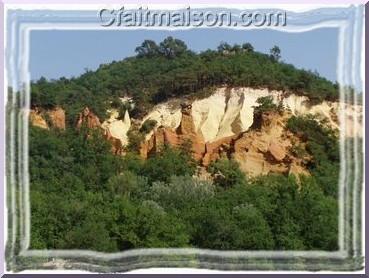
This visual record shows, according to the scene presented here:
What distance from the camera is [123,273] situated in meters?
5.89

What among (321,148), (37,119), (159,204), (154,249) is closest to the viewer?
(154,249)

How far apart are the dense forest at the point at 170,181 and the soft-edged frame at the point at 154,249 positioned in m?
0.09

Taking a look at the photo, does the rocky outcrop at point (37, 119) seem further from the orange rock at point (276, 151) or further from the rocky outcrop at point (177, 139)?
the orange rock at point (276, 151)

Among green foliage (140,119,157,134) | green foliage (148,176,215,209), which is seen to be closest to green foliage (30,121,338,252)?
green foliage (148,176,215,209)

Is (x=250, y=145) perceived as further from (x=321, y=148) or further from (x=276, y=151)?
(x=321, y=148)

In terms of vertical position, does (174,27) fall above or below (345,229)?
above

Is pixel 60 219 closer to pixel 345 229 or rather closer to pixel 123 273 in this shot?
pixel 123 273

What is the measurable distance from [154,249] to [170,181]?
72cm

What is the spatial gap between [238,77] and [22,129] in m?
1.95

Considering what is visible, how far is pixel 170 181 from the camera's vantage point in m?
6.61

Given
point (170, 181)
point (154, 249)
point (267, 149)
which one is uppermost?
point (267, 149)

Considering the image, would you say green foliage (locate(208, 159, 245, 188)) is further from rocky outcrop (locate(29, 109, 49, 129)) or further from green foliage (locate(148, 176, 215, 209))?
rocky outcrop (locate(29, 109, 49, 129))

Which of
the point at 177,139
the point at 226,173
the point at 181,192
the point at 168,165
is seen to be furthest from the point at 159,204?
the point at 177,139

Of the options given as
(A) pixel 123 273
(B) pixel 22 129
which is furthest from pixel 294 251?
(B) pixel 22 129
